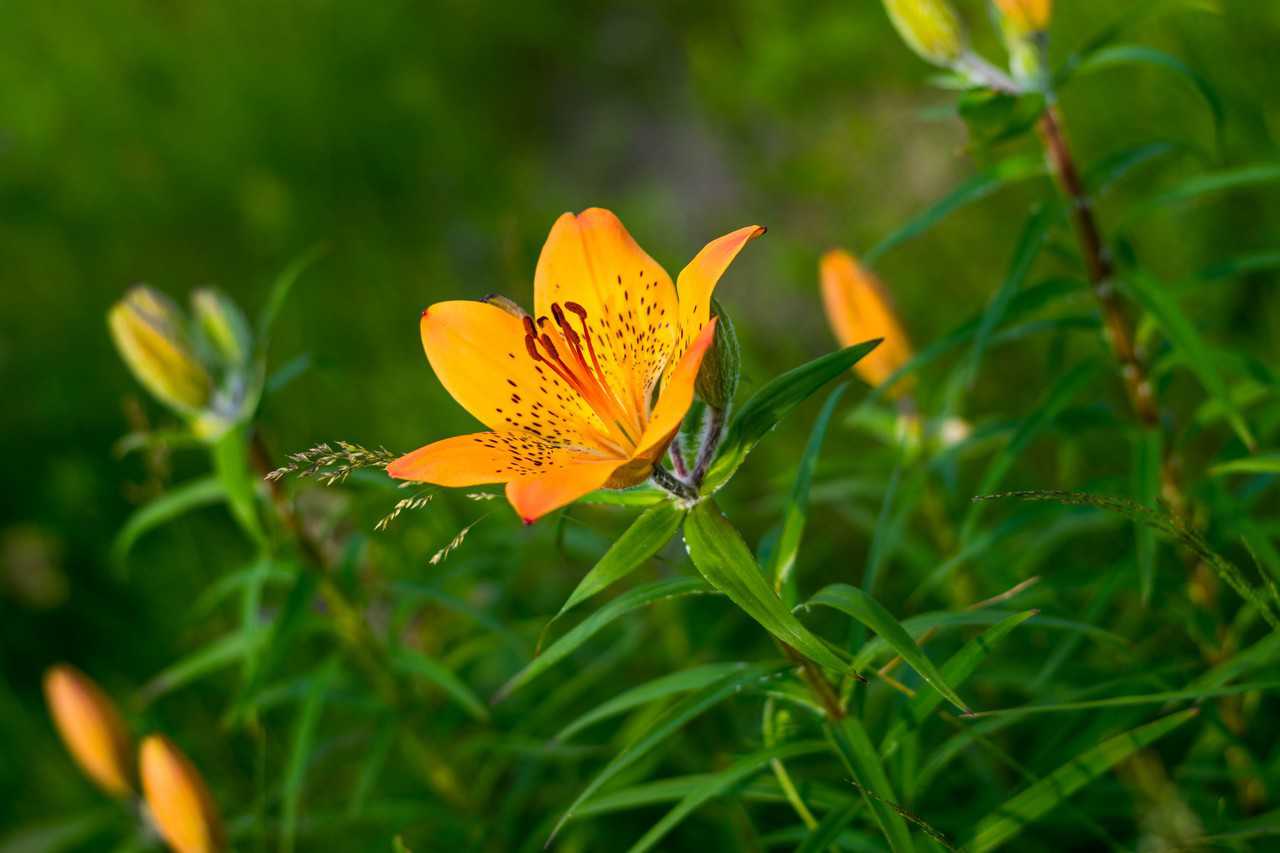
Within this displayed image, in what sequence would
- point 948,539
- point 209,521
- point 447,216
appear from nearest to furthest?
point 948,539, point 209,521, point 447,216

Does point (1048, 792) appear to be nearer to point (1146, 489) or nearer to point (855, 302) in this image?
point (1146, 489)

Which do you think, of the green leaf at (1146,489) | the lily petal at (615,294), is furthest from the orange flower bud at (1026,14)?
the lily petal at (615,294)

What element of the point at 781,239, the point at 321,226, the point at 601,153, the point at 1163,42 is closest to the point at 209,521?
the point at 321,226

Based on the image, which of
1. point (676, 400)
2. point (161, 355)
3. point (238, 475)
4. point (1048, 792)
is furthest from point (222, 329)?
point (1048, 792)

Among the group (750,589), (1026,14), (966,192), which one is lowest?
(750,589)

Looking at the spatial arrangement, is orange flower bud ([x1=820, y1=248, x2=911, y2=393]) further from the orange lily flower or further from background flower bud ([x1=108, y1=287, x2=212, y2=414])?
background flower bud ([x1=108, y1=287, x2=212, y2=414])

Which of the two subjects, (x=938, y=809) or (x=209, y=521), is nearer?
(x=938, y=809)

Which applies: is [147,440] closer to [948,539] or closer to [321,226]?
[948,539]
